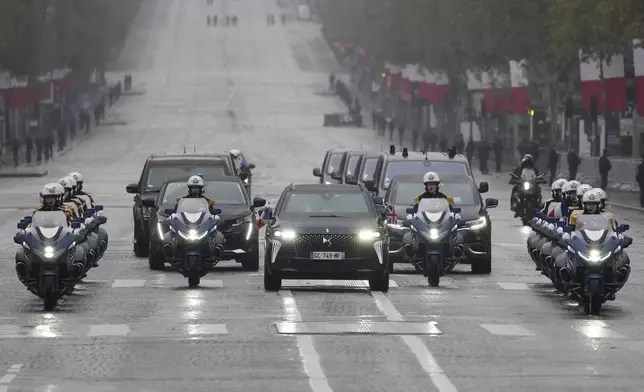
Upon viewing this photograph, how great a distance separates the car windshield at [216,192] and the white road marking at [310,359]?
863cm

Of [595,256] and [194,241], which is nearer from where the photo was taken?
[595,256]

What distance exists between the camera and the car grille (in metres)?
25.9

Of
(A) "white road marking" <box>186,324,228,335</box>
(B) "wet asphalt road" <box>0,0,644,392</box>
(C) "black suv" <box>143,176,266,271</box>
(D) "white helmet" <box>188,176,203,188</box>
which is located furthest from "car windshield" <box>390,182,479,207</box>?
(A) "white road marking" <box>186,324,228,335</box>

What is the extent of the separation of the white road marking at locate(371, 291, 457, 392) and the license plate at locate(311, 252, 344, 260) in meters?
2.03

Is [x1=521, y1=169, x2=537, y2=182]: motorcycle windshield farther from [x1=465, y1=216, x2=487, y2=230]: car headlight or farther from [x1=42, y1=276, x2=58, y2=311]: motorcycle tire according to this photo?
[x1=42, y1=276, x2=58, y2=311]: motorcycle tire

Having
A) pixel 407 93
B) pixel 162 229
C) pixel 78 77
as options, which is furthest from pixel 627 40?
pixel 78 77

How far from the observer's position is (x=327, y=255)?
25891 mm

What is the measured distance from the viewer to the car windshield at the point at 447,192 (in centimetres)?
3175

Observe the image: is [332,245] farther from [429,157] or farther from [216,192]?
[429,157]

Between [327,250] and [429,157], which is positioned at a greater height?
[429,157]

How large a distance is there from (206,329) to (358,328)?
152 centimetres

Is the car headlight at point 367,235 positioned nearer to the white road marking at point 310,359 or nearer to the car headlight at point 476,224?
the white road marking at point 310,359

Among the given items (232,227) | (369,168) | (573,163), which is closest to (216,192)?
(232,227)

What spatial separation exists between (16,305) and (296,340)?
5800 millimetres
